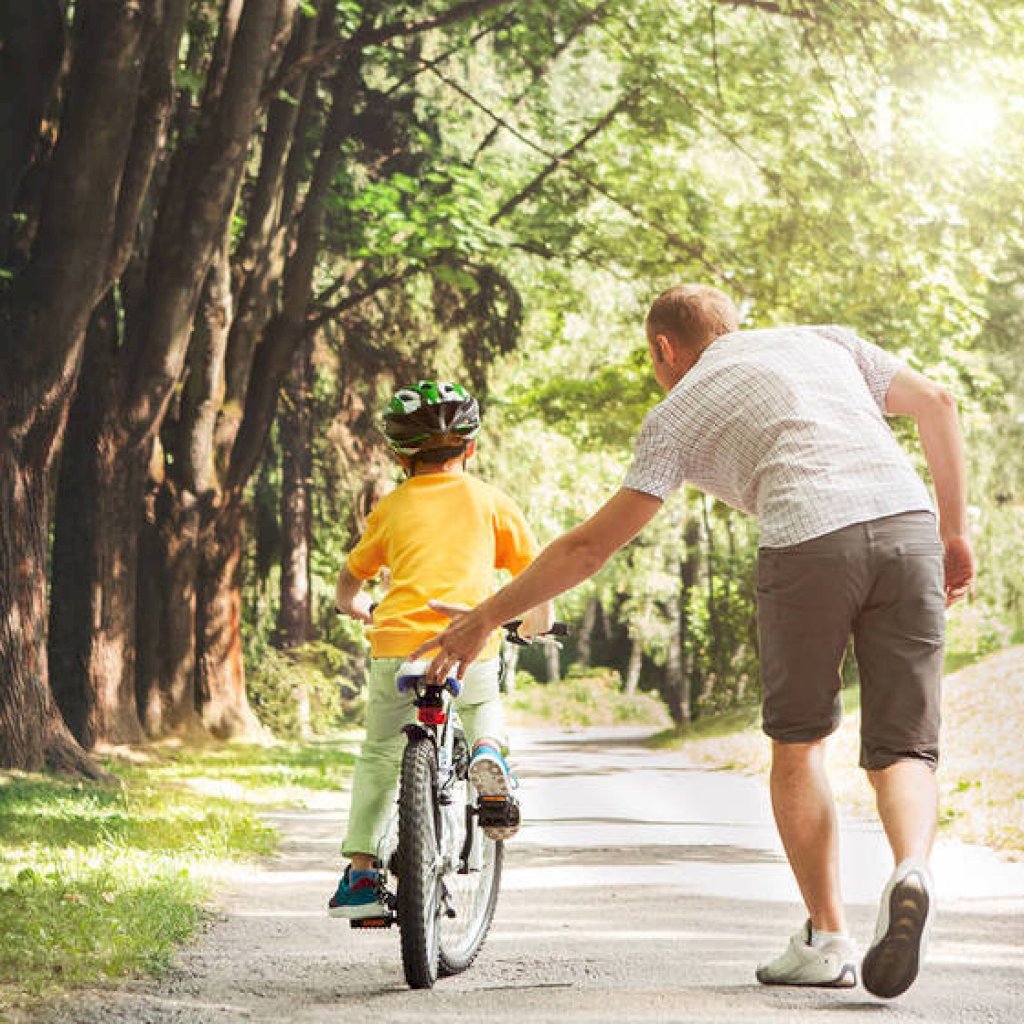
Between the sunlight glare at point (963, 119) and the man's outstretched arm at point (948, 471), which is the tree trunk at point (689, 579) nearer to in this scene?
the sunlight glare at point (963, 119)

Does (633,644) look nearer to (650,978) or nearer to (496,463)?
(496,463)

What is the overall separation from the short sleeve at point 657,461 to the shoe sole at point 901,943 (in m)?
1.17

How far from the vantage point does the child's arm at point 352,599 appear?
6285mm

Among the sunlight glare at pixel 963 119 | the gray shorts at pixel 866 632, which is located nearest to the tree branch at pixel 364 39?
the sunlight glare at pixel 963 119

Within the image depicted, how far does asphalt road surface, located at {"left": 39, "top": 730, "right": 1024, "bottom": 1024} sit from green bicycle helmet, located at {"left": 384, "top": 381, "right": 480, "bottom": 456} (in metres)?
1.66

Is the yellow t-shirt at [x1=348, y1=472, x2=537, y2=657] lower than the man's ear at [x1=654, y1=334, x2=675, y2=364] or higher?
lower

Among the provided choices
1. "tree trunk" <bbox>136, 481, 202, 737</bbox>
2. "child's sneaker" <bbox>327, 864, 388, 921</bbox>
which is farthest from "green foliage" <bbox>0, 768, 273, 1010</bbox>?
"tree trunk" <bbox>136, 481, 202, 737</bbox>

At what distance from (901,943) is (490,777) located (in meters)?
1.76

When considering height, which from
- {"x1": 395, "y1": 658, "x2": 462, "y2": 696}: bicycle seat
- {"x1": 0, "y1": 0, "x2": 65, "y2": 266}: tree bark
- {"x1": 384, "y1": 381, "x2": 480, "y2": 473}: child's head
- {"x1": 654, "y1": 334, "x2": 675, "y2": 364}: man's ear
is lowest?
{"x1": 395, "y1": 658, "x2": 462, "y2": 696}: bicycle seat

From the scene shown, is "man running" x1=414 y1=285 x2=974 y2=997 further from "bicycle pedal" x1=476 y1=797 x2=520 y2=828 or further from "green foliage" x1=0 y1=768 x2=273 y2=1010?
"green foliage" x1=0 y1=768 x2=273 y2=1010

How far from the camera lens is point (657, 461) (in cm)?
504

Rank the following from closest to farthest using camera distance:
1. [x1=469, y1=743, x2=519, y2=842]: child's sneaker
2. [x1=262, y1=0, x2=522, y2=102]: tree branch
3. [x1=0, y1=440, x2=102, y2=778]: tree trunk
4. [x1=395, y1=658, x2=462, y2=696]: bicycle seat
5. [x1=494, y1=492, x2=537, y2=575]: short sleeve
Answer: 1. [x1=395, y1=658, x2=462, y2=696]: bicycle seat
2. [x1=469, y1=743, x2=519, y2=842]: child's sneaker
3. [x1=494, y1=492, x2=537, y2=575]: short sleeve
4. [x1=0, y1=440, x2=102, y2=778]: tree trunk
5. [x1=262, y1=0, x2=522, y2=102]: tree branch

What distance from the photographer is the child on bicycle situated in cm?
584

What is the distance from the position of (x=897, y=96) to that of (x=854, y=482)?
1461cm
